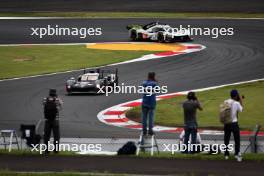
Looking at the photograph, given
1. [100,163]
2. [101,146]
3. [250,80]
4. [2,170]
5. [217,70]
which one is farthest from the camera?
[217,70]

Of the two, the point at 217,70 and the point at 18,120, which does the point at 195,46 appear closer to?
the point at 217,70

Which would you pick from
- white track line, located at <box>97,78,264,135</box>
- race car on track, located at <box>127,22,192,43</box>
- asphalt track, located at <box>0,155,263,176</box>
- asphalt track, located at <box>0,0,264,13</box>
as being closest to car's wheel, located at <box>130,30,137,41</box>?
race car on track, located at <box>127,22,192,43</box>

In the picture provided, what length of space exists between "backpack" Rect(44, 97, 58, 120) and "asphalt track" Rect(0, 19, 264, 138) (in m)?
4.04

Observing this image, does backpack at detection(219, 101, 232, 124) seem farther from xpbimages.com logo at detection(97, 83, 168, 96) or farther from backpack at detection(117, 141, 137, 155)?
xpbimages.com logo at detection(97, 83, 168, 96)

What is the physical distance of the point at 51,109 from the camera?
2125cm

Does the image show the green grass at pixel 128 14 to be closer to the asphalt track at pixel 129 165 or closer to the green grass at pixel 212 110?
the green grass at pixel 212 110

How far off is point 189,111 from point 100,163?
247 centimetres

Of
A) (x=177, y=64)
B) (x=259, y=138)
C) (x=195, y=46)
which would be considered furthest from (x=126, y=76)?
(x=259, y=138)

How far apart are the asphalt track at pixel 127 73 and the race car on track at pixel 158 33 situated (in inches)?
42.9

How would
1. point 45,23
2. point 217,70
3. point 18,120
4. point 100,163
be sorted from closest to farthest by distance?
point 100,163, point 18,120, point 217,70, point 45,23

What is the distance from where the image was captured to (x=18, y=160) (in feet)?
66.5

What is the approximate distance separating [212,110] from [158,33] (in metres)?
18.9

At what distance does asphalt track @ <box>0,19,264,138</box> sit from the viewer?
28.1m

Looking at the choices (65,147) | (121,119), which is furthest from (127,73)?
(65,147)
